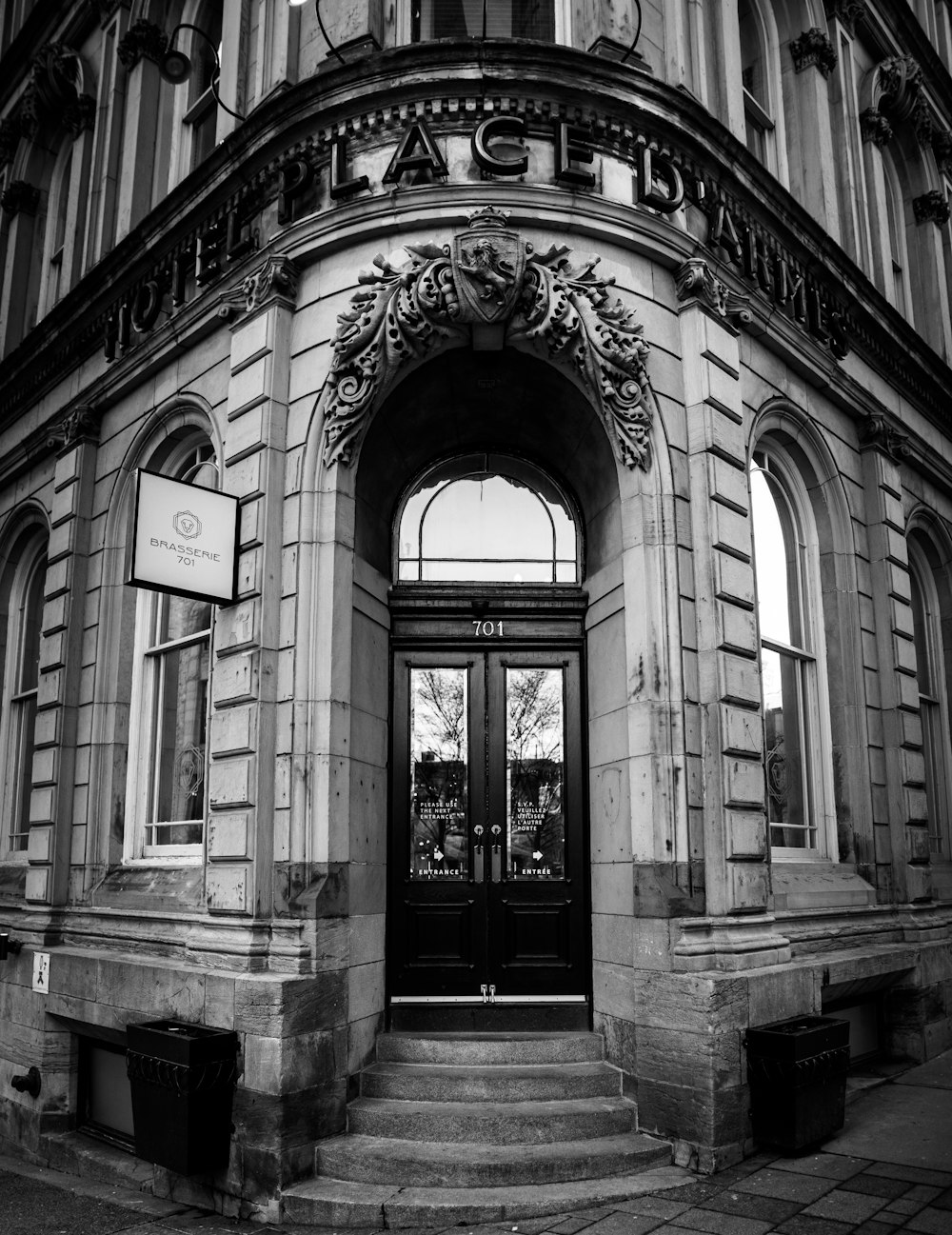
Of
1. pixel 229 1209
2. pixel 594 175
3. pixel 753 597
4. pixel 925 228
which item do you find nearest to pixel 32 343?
pixel 594 175

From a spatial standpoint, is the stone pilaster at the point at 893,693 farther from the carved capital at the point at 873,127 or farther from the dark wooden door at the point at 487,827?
the carved capital at the point at 873,127

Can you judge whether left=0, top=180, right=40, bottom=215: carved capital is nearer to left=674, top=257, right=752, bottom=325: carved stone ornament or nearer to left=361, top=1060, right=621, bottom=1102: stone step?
left=674, top=257, right=752, bottom=325: carved stone ornament

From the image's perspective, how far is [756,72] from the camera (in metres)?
12.6

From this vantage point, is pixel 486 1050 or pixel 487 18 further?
pixel 487 18

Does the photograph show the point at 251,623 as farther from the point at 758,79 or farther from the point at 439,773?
the point at 758,79

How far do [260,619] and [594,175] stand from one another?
4490 mm

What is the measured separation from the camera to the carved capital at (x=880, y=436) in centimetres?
1206

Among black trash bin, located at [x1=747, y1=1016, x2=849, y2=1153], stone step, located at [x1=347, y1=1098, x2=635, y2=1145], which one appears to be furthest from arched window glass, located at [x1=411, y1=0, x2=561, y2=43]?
stone step, located at [x1=347, y1=1098, x2=635, y2=1145]

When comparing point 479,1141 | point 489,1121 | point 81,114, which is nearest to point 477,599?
point 489,1121

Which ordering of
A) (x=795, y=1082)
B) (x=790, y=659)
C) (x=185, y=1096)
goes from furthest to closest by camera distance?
(x=790, y=659)
(x=795, y=1082)
(x=185, y=1096)

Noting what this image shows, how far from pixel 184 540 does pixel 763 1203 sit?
237 inches

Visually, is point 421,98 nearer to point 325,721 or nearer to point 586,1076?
point 325,721

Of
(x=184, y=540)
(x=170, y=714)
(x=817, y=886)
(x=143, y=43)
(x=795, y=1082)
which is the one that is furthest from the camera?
(x=143, y=43)

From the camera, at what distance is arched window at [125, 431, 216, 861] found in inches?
400
